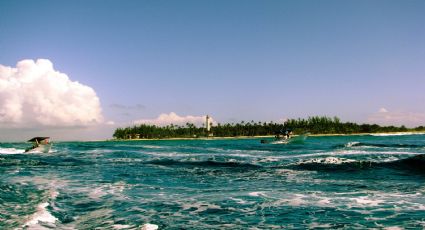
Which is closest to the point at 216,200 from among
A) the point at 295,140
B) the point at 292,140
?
the point at 292,140

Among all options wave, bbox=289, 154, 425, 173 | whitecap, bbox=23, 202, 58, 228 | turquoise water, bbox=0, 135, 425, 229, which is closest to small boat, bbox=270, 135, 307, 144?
wave, bbox=289, 154, 425, 173

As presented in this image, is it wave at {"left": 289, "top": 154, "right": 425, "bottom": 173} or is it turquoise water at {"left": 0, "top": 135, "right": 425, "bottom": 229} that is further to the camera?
wave at {"left": 289, "top": 154, "right": 425, "bottom": 173}

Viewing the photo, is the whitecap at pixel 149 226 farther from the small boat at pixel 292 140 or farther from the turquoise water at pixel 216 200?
the small boat at pixel 292 140

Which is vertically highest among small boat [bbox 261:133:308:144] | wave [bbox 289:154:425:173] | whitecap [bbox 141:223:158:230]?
small boat [bbox 261:133:308:144]

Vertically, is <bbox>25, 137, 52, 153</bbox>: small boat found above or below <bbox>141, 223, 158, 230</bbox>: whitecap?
above

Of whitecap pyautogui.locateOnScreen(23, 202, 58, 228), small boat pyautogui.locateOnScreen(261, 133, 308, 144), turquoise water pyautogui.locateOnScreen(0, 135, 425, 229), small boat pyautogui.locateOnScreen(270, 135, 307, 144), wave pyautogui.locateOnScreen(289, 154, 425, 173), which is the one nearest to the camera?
turquoise water pyautogui.locateOnScreen(0, 135, 425, 229)

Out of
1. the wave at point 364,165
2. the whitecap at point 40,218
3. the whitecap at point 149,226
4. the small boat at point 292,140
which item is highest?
the small boat at point 292,140

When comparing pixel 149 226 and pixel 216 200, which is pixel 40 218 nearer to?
pixel 149 226

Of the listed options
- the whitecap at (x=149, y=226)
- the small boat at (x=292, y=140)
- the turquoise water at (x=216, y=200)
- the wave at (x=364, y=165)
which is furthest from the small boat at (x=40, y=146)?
the whitecap at (x=149, y=226)

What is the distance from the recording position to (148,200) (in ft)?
55.9

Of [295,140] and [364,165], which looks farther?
[295,140]

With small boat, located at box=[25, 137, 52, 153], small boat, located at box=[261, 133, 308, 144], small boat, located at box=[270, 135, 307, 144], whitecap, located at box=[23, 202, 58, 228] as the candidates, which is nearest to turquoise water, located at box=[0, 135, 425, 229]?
whitecap, located at box=[23, 202, 58, 228]

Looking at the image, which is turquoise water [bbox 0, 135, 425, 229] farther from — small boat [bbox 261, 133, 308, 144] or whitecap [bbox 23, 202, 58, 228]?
small boat [bbox 261, 133, 308, 144]

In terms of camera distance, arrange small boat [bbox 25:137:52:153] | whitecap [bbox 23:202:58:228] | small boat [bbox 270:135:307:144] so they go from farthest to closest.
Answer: small boat [bbox 270:135:307:144] → small boat [bbox 25:137:52:153] → whitecap [bbox 23:202:58:228]
